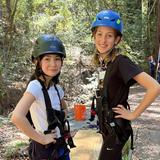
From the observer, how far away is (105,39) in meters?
3.21

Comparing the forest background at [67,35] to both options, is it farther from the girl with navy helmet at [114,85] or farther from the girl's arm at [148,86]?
the girl's arm at [148,86]

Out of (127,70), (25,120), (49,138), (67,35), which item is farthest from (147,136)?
(67,35)

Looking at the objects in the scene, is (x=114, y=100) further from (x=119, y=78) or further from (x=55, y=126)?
(x=55, y=126)

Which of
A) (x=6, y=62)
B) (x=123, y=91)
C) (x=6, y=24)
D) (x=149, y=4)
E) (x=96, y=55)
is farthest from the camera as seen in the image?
(x=149, y=4)

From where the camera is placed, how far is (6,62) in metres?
13.1

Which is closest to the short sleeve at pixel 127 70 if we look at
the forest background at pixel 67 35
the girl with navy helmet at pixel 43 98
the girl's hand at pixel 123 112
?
the girl's hand at pixel 123 112

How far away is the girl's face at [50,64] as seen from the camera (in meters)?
3.03

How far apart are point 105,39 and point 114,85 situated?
42 cm

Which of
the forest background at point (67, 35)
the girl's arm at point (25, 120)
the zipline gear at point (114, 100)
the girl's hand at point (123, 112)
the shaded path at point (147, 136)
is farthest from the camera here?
the forest background at point (67, 35)

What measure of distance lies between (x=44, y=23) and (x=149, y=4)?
352 inches

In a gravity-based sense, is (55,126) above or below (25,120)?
below

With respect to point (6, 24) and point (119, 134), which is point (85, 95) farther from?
point (119, 134)

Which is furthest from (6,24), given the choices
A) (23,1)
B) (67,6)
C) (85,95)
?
(67,6)

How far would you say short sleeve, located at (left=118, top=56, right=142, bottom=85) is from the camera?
2932mm
